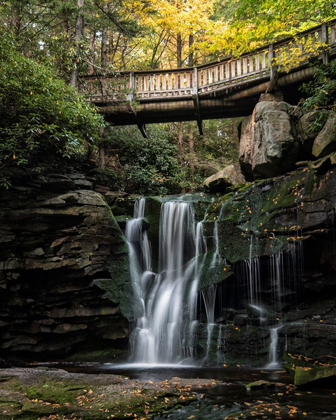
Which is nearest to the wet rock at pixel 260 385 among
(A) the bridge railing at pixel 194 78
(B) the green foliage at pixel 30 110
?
(B) the green foliage at pixel 30 110

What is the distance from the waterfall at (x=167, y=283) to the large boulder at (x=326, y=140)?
13.7 ft

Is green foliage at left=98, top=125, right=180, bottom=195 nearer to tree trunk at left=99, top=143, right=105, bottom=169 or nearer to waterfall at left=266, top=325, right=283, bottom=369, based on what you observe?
tree trunk at left=99, top=143, right=105, bottom=169

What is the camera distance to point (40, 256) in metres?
10.0

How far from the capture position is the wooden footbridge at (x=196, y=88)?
40.6 feet

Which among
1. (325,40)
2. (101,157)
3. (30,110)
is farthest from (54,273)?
(325,40)

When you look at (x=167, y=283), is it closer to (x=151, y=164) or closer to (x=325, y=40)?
(x=151, y=164)

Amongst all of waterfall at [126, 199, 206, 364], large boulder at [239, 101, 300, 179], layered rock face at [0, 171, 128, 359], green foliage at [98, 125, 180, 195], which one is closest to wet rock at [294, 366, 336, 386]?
waterfall at [126, 199, 206, 364]

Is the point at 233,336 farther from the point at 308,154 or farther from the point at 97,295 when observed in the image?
the point at 308,154

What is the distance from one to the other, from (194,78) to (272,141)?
15.6ft

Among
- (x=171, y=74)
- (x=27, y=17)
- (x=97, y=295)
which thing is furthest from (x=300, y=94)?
(x=27, y=17)

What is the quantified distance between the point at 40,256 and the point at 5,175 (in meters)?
2.61

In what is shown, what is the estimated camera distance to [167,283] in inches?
420

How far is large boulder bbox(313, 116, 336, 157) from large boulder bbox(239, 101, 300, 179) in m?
0.99

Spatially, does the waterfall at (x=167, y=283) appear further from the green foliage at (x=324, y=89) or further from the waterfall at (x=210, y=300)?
the green foliage at (x=324, y=89)
